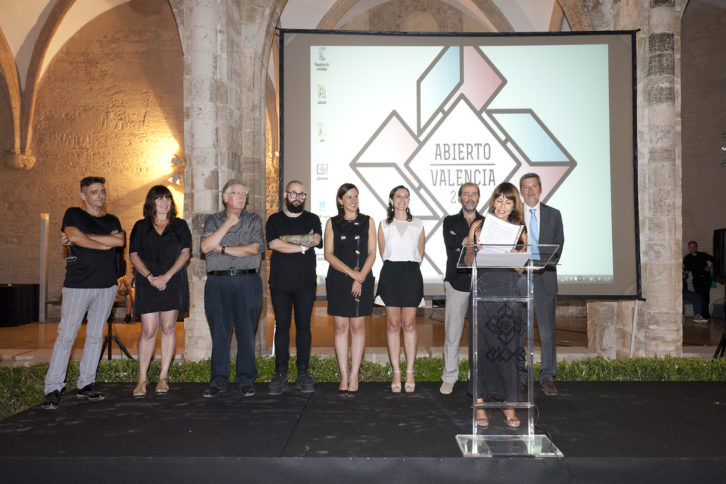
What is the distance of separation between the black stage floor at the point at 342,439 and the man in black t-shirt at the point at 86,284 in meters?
0.18

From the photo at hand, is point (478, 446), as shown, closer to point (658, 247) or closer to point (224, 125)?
point (658, 247)

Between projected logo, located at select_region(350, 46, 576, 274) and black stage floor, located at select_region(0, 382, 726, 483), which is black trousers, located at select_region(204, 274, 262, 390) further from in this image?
projected logo, located at select_region(350, 46, 576, 274)

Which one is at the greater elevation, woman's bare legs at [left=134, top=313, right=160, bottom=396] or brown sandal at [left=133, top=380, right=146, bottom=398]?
woman's bare legs at [left=134, top=313, right=160, bottom=396]

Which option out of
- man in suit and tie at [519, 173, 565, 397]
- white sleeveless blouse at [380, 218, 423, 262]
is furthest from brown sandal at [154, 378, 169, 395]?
man in suit and tie at [519, 173, 565, 397]

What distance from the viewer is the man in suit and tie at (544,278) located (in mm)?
4000

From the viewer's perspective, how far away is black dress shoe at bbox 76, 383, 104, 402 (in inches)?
149

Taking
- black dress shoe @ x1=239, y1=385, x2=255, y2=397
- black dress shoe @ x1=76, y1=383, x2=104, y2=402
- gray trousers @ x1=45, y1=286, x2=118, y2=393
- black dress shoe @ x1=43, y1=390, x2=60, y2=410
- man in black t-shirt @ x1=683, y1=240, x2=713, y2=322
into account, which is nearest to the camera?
black dress shoe @ x1=43, y1=390, x2=60, y2=410

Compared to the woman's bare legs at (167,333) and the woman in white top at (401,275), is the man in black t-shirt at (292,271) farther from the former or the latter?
the woman's bare legs at (167,333)

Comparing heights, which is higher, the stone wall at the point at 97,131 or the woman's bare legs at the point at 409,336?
the stone wall at the point at 97,131

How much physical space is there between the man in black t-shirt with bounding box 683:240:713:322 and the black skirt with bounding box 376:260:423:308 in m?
8.36

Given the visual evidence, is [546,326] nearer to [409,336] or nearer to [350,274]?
[409,336]

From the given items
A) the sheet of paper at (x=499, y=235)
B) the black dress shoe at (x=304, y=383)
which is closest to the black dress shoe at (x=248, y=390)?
the black dress shoe at (x=304, y=383)

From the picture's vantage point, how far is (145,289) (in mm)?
3783

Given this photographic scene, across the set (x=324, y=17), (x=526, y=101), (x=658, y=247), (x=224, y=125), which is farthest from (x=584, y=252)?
(x=324, y=17)
